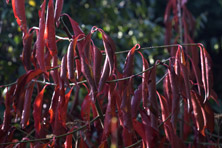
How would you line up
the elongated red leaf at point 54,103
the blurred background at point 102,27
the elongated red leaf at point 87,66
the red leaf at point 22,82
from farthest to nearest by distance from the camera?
1. the blurred background at point 102,27
2. the elongated red leaf at point 54,103
3. the red leaf at point 22,82
4. the elongated red leaf at point 87,66

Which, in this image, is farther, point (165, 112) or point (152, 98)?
point (165, 112)

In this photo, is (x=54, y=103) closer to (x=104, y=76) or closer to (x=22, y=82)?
(x=22, y=82)

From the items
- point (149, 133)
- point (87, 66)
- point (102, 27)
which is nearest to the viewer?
point (87, 66)

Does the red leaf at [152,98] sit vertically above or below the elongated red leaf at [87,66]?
below

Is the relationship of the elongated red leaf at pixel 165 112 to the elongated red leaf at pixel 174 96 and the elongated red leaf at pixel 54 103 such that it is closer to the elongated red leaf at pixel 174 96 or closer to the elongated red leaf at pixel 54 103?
the elongated red leaf at pixel 174 96

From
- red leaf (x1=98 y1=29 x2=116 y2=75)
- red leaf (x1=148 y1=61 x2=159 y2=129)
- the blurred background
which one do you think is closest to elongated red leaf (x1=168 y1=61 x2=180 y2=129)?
red leaf (x1=148 y1=61 x2=159 y2=129)

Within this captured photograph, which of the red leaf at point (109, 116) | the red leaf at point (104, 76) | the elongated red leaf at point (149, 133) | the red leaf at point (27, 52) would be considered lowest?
the elongated red leaf at point (149, 133)

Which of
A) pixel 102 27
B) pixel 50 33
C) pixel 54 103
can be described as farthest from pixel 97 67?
pixel 102 27

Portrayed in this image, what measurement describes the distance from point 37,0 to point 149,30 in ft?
3.65

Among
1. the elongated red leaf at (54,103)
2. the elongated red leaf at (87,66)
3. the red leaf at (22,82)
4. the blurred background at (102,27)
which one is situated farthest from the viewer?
the blurred background at (102,27)

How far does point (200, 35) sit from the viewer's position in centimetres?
399

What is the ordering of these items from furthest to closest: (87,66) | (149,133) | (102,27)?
(102,27)
(149,133)
(87,66)

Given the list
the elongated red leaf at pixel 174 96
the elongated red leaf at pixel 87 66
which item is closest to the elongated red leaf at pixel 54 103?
the elongated red leaf at pixel 87 66

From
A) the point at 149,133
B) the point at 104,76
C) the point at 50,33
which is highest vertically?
the point at 50,33
